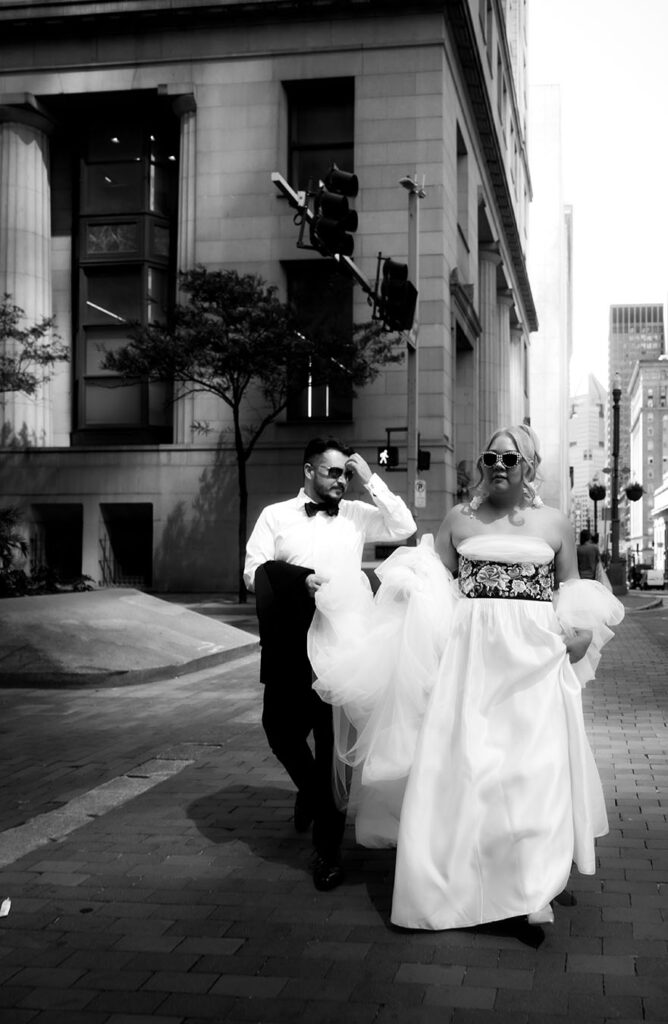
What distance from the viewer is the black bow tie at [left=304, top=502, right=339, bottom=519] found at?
525 centimetres

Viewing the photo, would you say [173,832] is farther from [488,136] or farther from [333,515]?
[488,136]

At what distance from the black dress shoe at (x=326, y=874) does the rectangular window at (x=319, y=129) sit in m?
27.8

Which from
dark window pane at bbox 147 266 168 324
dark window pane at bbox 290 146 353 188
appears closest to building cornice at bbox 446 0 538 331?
dark window pane at bbox 290 146 353 188

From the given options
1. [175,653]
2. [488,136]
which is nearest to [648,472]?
[488,136]

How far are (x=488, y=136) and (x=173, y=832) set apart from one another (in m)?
36.4

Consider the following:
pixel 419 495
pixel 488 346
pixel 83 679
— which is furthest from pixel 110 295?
pixel 83 679

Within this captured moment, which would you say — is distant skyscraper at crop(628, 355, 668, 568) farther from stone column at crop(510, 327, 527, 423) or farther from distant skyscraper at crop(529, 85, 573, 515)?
stone column at crop(510, 327, 527, 423)

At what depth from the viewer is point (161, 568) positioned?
3039 centimetres

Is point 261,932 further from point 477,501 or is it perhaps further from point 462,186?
point 462,186

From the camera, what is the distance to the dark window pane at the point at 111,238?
104 ft

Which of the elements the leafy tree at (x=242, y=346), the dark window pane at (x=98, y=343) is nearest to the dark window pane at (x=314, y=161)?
the leafy tree at (x=242, y=346)

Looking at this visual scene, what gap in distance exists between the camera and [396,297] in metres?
16.2

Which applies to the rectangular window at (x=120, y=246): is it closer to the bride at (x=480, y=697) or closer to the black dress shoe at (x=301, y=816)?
the black dress shoe at (x=301, y=816)

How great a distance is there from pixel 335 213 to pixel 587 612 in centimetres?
915
